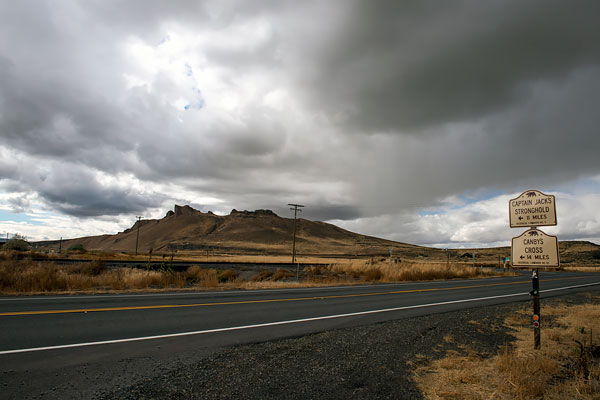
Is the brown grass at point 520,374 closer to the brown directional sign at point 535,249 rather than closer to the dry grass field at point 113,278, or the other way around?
the brown directional sign at point 535,249

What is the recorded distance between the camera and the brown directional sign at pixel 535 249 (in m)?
6.52

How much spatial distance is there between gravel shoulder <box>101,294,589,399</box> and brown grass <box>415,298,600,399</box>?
1.14 feet

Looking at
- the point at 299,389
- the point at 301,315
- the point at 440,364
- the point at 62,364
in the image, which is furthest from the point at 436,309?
the point at 62,364

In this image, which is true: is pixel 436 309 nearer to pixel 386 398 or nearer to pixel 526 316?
pixel 526 316

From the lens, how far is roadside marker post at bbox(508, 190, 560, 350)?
6.57 metres

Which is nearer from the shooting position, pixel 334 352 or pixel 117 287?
pixel 334 352

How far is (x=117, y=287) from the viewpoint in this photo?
16281 millimetres

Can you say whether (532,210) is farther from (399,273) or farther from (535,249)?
(399,273)

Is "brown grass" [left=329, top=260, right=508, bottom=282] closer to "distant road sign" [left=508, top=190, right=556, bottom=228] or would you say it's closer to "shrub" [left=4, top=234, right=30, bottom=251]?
"distant road sign" [left=508, top=190, right=556, bottom=228]

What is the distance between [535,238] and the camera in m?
6.81

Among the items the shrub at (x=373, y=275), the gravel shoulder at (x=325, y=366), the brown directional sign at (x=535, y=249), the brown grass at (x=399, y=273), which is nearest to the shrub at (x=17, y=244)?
the brown grass at (x=399, y=273)

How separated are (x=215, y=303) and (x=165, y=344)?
5.16 metres

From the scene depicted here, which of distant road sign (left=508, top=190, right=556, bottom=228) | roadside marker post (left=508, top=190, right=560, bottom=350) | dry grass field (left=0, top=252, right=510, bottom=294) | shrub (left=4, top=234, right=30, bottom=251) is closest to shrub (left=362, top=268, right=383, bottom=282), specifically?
dry grass field (left=0, top=252, right=510, bottom=294)

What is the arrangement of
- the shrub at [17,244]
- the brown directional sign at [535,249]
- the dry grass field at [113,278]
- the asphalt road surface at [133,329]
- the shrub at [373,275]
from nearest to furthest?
the asphalt road surface at [133,329]
the brown directional sign at [535,249]
the dry grass field at [113,278]
the shrub at [373,275]
the shrub at [17,244]
